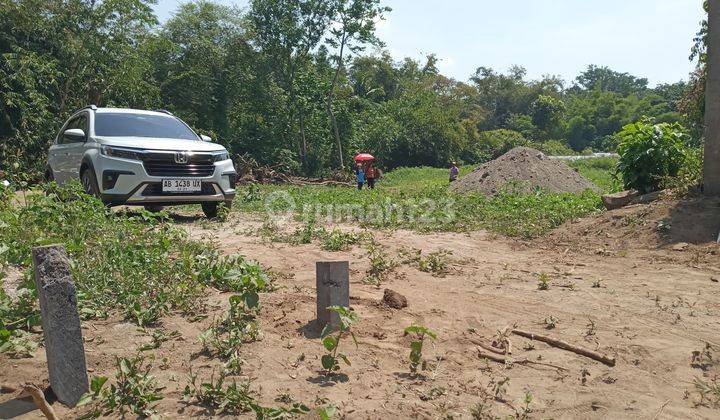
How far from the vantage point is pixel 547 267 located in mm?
5656

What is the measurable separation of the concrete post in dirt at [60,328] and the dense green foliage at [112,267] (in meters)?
0.61

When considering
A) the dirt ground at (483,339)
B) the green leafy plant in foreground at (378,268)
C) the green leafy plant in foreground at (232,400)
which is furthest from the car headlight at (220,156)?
the green leafy plant in foreground at (232,400)

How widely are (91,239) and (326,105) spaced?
21.8 m

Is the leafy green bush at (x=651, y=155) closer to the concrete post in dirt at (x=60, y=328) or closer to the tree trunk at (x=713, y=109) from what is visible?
the tree trunk at (x=713, y=109)

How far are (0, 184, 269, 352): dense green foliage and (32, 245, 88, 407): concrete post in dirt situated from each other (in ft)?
2.01

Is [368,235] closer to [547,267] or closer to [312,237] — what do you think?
[312,237]

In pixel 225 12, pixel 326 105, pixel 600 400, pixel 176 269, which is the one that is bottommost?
pixel 600 400

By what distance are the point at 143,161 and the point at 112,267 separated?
326cm

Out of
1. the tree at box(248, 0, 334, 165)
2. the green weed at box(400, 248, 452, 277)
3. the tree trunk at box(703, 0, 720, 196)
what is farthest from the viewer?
the tree at box(248, 0, 334, 165)

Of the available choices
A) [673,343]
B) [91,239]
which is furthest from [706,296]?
[91,239]

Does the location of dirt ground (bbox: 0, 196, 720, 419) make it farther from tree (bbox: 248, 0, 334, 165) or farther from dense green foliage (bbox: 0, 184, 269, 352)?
tree (bbox: 248, 0, 334, 165)

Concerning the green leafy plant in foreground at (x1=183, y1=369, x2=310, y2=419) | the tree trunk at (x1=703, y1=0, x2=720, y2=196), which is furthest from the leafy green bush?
the green leafy plant in foreground at (x1=183, y1=369, x2=310, y2=419)

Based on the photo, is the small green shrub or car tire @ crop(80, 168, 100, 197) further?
car tire @ crop(80, 168, 100, 197)

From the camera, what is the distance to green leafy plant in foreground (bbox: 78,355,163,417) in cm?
243
